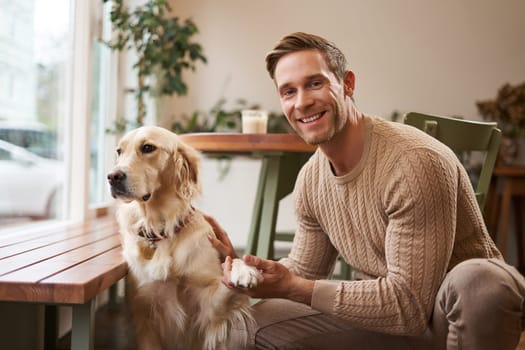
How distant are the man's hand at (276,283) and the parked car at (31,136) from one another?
124 centimetres

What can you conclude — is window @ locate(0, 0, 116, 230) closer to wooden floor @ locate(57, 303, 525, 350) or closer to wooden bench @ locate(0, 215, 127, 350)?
wooden bench @ locate(0, 215, 127, 350)

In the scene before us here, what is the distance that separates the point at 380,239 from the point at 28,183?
1643 millimetres

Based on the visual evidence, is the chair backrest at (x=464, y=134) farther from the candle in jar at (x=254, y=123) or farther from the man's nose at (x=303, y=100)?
the candle in jar at (x=254, y=123)

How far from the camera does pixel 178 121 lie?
14.1ft

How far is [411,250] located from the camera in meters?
1.17

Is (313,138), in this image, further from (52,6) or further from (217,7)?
(217,7)

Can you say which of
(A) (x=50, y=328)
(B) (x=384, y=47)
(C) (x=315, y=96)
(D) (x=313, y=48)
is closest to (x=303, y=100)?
(C) (x=315, y=96)

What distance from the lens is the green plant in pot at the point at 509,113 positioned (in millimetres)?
4055

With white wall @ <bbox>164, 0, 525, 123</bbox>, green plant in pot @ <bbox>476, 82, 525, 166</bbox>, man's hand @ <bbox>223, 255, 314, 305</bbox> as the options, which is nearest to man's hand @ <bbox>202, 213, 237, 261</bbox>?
man's hand @ <bbox>223, 255, 314, 305</bbox>

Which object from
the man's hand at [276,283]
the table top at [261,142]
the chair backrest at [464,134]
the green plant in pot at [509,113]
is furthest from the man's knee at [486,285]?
the green plant in pot at [509,113]

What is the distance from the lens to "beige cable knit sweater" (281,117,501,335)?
1.17 metres

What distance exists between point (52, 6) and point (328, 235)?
1.70 meters

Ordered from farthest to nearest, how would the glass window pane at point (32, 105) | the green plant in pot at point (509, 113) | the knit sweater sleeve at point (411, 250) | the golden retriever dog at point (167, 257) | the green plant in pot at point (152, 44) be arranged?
1. the green plant in pot at point (509, 113)
2. the green plant in pot at point (152, 44)
3. the glass window pane at point (32, 105)
4. the golden retriever dog at point (167, 257)
5. the knit sweater sleeve at point (411, 250)

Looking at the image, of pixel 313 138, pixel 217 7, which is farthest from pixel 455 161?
pixel 217 7
